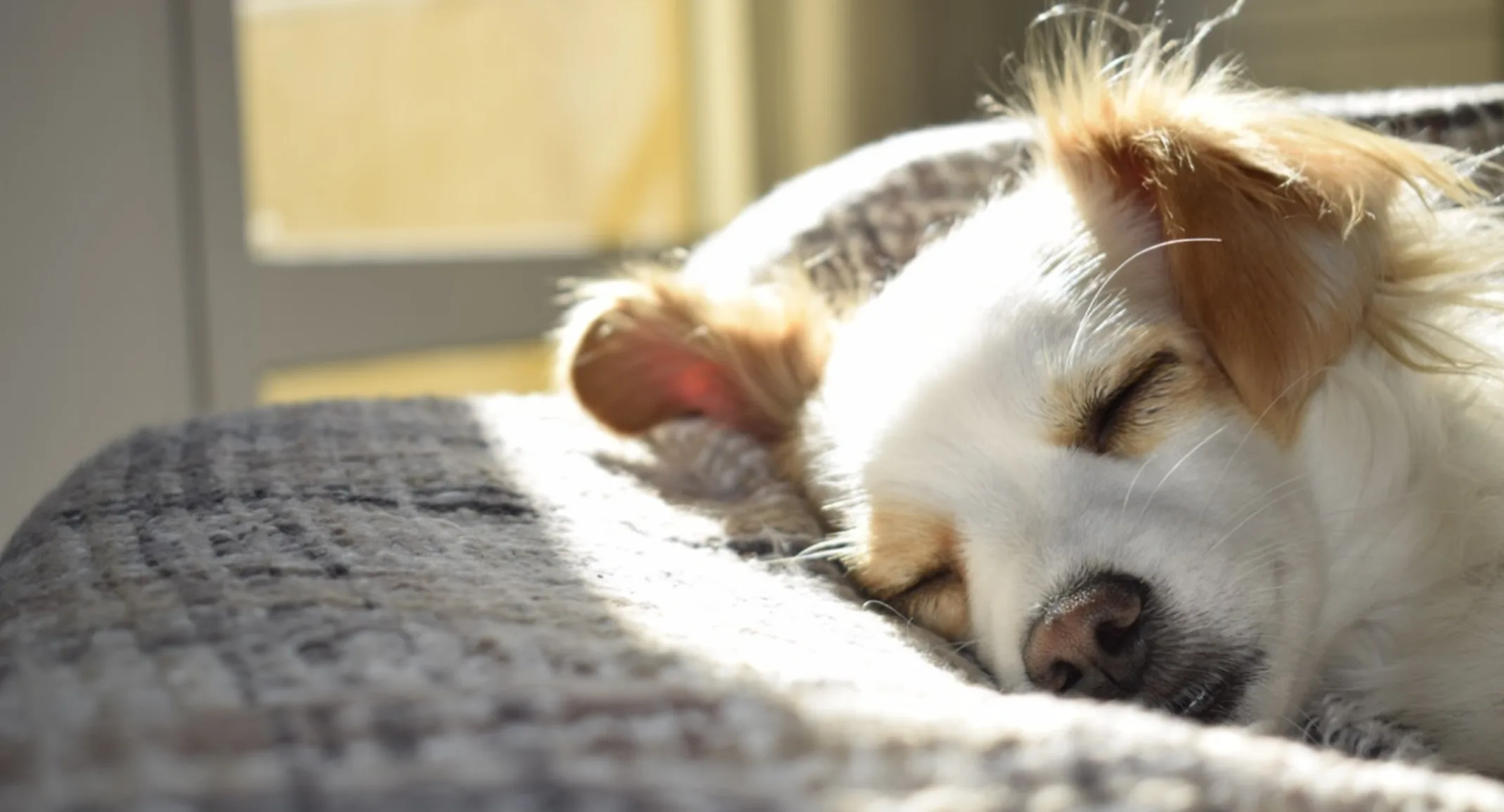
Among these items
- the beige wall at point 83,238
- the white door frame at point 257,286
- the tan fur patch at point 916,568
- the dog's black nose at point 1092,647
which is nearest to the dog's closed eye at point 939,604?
the tan fur patch at point 916,568

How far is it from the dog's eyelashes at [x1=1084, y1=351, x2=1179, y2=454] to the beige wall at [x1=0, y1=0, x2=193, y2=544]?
63.0 inches

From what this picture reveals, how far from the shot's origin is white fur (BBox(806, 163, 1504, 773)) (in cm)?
95

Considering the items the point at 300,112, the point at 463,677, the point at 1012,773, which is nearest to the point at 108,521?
the point at 463,677

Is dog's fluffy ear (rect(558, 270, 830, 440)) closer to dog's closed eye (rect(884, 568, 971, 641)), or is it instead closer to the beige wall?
dog's closed eye (rect(884, 568, 971, 641))

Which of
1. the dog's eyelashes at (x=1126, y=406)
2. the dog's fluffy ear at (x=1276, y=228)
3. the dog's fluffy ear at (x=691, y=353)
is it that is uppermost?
the dog's fluffy ear at (x=1276, y=228)

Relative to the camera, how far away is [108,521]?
0.86 m

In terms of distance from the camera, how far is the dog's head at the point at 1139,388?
0.94 metres

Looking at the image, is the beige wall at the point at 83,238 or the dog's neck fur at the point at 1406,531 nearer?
the dog's neck fur at the point at 1406,531

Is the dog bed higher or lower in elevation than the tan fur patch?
higher

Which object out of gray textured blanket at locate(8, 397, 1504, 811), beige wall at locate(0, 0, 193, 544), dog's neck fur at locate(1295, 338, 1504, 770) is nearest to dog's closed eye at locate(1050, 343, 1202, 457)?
dog's neck fur at locate(1295, 338, 1504, 770)

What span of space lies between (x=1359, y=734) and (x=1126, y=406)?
1.02 ft

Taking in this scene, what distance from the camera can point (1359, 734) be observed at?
0.87 metres

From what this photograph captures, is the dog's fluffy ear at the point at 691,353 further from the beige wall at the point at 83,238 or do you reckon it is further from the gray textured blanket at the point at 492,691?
the beige wall at the point at 83,238

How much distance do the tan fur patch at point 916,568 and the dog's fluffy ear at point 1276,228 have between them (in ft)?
0.92
